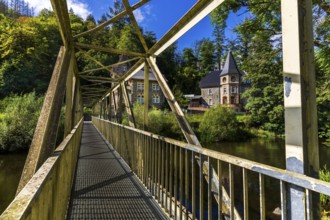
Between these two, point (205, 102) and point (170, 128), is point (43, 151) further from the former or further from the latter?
point (205, 102)

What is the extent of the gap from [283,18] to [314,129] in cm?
65

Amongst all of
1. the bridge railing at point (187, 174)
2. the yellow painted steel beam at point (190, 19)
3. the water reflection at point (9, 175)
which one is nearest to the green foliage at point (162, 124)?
the water reflection at point (9, 175)

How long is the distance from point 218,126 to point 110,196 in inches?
810

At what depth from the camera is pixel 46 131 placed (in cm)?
209

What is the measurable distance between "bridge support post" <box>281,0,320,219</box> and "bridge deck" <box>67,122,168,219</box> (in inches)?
72.3

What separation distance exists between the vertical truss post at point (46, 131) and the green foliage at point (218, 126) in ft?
65.8

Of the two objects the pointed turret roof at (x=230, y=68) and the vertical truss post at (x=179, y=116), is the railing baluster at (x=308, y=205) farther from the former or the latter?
the pointed turret roof at (x=230, y=68)

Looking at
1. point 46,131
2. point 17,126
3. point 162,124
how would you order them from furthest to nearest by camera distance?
point 162,124 < point 17,126 < point 46,131

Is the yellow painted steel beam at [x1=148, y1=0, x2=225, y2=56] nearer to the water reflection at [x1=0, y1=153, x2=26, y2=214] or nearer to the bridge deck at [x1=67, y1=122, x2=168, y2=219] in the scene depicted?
the bridge deck at [x1=67, y1=122, x2=168, y2=219]

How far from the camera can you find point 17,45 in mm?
29891

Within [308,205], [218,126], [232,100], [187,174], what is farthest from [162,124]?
[232,100]

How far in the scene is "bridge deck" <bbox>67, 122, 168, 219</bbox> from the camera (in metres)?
2.68

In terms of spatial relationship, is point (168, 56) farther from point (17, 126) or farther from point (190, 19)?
point (190, 19)

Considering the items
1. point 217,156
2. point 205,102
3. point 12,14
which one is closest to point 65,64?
point 217,156
